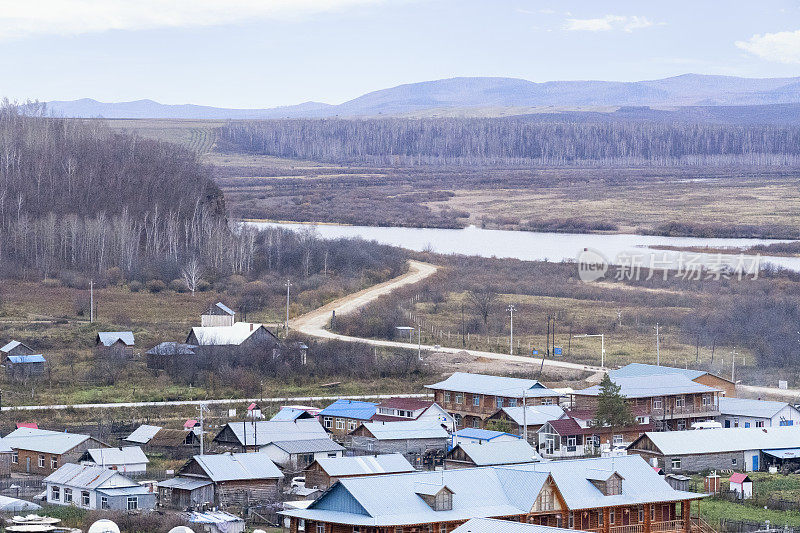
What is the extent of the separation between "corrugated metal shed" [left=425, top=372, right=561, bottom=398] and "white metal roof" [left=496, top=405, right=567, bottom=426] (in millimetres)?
1166

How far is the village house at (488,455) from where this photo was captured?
30.3m

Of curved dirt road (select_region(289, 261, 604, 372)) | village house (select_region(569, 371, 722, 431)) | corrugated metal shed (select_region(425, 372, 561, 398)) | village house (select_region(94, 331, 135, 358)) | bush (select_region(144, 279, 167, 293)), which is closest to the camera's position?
village house (select_region(569, 371, 722, 431))

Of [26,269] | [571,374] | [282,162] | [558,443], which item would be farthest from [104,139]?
[282,162]

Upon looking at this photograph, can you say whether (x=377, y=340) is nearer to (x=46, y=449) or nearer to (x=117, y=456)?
(x=46, y=449)

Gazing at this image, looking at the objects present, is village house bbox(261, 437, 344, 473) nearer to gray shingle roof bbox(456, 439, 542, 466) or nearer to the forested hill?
gray shingle roof bbox(456, 439, 542, 466)

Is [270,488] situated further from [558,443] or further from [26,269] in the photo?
[26,269]

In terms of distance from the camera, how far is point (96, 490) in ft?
89.9

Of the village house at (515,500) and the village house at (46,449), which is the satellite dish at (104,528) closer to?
the village house at (515,500)

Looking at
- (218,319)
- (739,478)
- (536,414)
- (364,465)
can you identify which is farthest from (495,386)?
(218,319)

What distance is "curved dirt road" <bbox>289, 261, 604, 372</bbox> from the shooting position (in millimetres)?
48000

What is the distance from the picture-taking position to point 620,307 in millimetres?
60469

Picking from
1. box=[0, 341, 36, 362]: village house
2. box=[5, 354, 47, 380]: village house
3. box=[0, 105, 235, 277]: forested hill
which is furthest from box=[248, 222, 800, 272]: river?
box=[5, 354, 47, 380]: village house

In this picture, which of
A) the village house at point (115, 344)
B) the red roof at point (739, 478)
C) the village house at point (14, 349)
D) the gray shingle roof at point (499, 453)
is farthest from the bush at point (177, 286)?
the red roof at point (739, 478)

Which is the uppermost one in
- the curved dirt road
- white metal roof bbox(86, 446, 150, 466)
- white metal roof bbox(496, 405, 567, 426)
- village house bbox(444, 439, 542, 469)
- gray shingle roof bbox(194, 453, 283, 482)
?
gray shingle roof bbox(194, 453, 283, 482)
